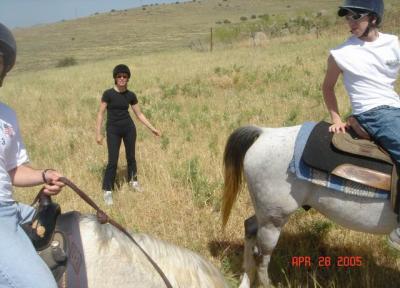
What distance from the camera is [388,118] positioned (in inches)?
114

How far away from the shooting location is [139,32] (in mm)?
59375

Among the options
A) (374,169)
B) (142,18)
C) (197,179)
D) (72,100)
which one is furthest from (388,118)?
(142,18)

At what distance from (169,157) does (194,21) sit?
65411 mm

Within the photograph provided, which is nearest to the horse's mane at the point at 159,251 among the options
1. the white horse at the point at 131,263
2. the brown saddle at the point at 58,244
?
the white horse at the point at 131,263

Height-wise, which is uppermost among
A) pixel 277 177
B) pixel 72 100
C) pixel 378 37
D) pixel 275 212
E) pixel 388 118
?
pixel 378 37

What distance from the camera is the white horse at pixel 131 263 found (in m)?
2.12

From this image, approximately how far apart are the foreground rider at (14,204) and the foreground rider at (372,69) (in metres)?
2.11

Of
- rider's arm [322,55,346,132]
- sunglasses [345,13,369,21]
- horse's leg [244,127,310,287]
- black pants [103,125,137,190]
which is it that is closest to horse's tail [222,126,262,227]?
horse's leg [244,127,310,287]

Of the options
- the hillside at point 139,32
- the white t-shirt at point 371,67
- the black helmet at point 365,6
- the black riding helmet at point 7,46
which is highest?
the black helmet at point 365,6

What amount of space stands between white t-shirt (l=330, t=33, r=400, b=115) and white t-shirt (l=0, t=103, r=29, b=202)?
7.16 ft

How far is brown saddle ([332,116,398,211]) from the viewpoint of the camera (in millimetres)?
2914

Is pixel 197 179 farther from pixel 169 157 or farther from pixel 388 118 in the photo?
pixel 388 118

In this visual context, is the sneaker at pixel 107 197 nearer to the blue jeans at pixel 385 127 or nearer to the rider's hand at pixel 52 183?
the rider's hand at pixel 52 183

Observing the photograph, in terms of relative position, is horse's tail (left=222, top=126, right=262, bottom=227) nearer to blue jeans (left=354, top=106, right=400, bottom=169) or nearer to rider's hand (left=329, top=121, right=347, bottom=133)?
rider's hand (left=329, top=121, right=347, bottom=133)
